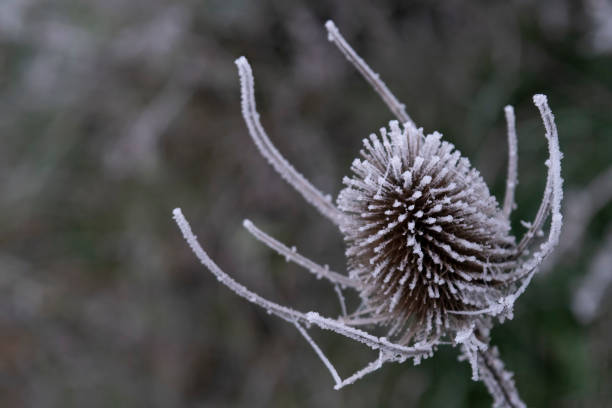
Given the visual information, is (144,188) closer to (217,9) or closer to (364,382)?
(217,9)

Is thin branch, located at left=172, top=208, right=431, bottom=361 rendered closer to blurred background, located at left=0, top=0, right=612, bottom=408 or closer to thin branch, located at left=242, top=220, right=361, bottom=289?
thin branch, located at left=242, top=220, right=361, bottom=289

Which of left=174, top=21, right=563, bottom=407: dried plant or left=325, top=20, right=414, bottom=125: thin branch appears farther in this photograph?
left=325, top=20, right=414, bottom=125: thin branch

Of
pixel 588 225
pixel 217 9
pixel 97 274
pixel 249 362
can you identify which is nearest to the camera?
pixel 588 225

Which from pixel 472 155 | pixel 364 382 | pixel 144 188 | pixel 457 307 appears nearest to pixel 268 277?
pixel 364 382

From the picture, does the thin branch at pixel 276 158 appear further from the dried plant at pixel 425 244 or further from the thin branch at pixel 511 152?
the thin branch at pixel 511 152

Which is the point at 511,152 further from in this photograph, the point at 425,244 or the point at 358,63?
the point at 358,63

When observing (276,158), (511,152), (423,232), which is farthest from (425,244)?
(276,158)

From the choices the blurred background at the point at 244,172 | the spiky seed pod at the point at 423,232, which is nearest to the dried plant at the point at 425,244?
the spiky seed pod at the point at 423,232

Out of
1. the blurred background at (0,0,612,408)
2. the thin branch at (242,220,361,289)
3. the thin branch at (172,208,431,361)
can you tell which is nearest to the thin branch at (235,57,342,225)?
the thin branch at (242,220,361,289)
